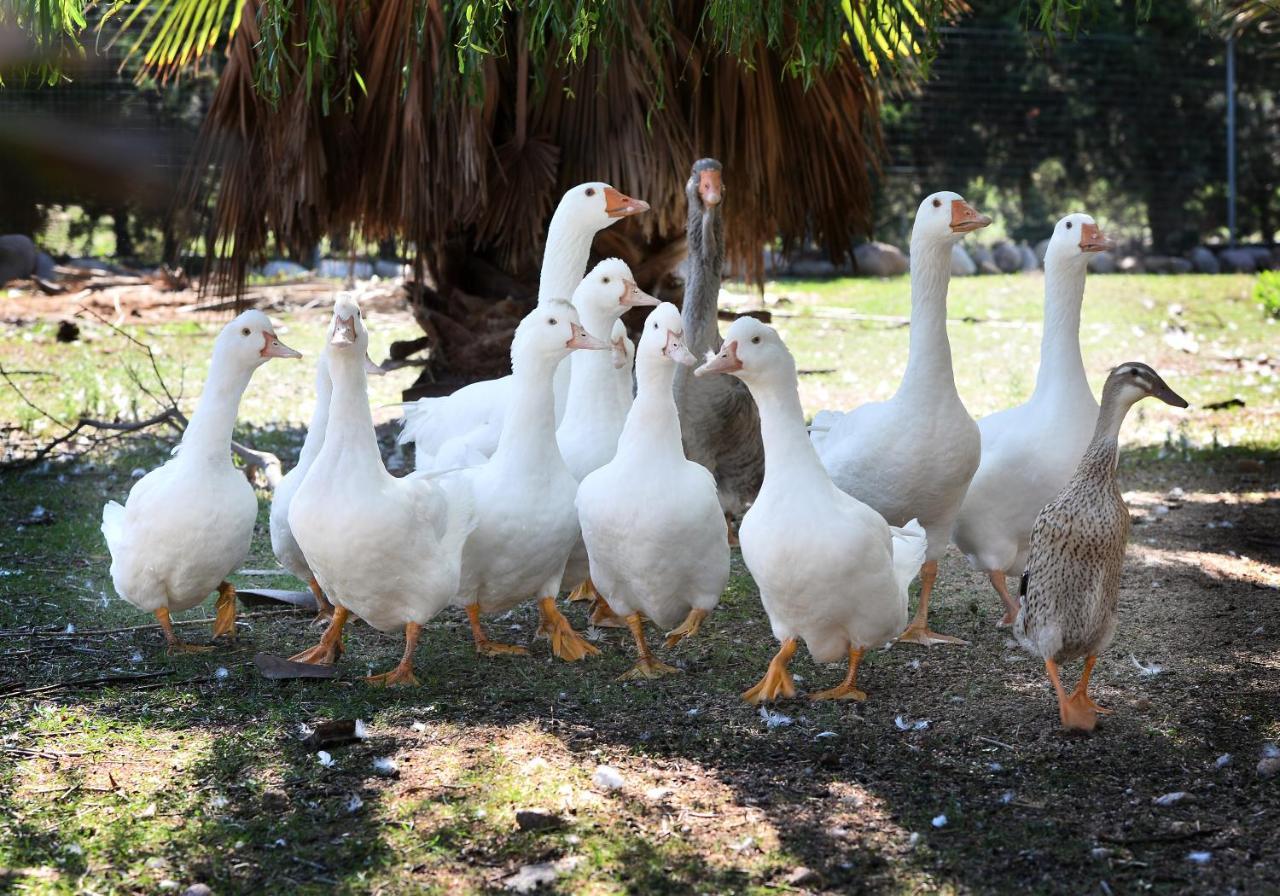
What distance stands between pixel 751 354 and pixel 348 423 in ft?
4.02

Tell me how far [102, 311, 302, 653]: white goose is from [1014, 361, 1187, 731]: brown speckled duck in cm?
250

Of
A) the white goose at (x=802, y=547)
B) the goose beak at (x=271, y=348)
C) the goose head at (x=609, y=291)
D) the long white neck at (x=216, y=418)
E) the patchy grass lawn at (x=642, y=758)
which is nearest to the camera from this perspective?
the patchy grass lawn at (x=642, y=758)

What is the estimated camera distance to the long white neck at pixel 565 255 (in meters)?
5.78

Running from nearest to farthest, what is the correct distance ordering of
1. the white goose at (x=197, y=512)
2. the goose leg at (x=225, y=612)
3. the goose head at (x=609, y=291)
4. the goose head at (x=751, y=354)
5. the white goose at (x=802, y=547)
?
the white goose at (x=802, y=547) → the goose head at (x=751, y=354) → the white goose at (x=197, y=512) → the goose leg at (x=225, y=612) → the goose head at (x=609, y=291)

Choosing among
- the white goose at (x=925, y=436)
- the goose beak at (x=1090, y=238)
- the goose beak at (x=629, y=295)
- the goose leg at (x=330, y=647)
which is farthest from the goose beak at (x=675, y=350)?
the goose beak at (x=1090, y=238)

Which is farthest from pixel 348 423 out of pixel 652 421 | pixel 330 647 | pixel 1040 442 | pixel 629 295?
pixel 1040 442

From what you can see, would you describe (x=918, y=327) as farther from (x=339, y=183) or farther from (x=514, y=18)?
(x=339, y=183)

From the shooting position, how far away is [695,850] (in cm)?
313

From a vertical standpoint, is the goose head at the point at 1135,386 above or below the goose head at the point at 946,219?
below

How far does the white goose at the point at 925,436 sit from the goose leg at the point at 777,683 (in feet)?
2.58

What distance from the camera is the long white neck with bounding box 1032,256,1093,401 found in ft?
16.4

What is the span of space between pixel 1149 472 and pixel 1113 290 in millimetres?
9391

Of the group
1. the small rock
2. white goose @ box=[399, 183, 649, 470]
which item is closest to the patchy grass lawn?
the small rock

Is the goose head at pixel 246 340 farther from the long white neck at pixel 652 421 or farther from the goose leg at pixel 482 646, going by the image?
the long white neck at pixel 652 421
